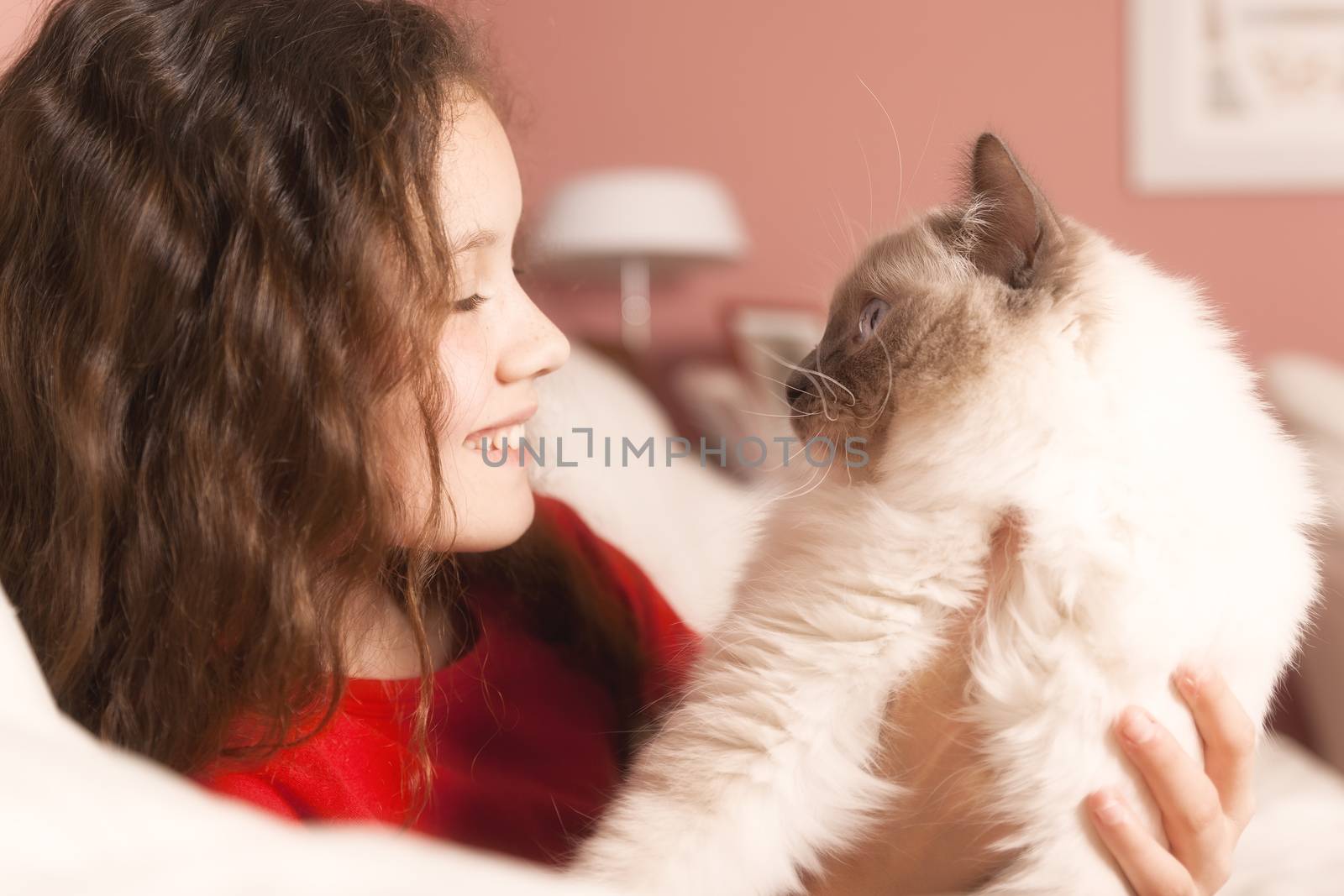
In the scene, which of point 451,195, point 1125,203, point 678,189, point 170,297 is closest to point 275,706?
point 170,297

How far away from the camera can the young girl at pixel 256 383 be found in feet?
2.63

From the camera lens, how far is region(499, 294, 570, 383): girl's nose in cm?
92

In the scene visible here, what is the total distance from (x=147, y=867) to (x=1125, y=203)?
3.50 m

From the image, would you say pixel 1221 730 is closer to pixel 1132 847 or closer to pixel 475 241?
pixel 1132 847

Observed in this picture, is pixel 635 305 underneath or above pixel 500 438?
underneath

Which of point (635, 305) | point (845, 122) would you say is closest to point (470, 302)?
point (635, 305)

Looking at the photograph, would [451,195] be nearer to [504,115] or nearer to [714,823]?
[504,115]

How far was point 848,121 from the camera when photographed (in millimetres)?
3389

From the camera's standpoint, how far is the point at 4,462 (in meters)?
0.84

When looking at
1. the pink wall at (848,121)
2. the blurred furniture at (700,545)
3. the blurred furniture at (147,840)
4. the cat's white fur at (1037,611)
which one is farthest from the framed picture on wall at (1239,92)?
the blurred furniture at (147,840)

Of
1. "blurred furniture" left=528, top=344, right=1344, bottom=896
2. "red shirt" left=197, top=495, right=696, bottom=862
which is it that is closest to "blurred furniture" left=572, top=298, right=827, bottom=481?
"blurred furniture" left=528, top=344, right=1344, bottom=896

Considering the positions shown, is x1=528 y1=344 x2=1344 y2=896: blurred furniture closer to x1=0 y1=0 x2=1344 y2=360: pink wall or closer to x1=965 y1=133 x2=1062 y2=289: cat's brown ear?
x1=965 y1=133 x2=1062 y2=289: cat's brown ear

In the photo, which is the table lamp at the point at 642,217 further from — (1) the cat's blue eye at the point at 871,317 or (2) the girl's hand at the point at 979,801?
(2) the girl's hand at the point at 979,801

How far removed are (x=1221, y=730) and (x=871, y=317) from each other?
514mm
